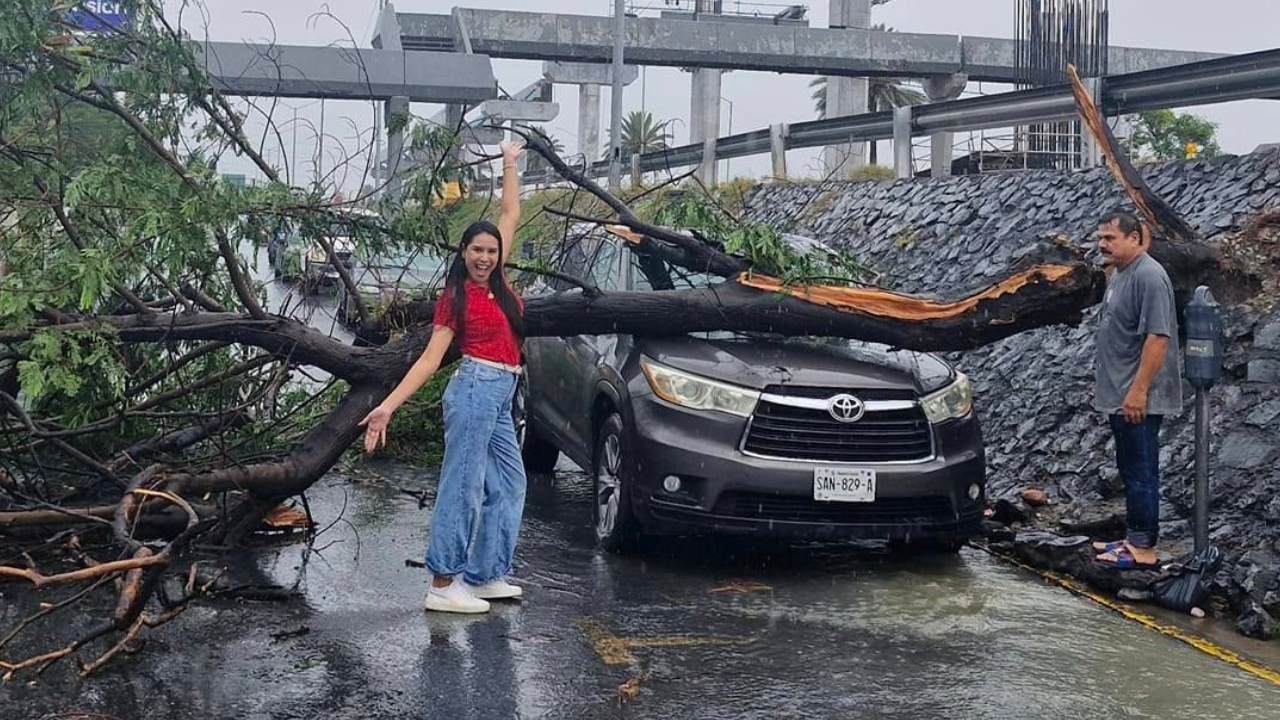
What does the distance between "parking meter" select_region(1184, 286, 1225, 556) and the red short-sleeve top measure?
3425 mm

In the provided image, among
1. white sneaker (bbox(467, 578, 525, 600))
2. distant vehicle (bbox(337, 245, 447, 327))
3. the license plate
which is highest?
distant vehicle (bbox(337, 245, 447, 327))

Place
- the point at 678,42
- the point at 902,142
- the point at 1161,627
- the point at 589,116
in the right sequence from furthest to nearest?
the point at 589,116 < the point at 678,42 < the point at 902,142 < the point at 1161,627

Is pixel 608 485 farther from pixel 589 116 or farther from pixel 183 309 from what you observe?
pixel 589 116

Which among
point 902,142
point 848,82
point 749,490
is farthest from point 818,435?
point 848,82

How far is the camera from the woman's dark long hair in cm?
652

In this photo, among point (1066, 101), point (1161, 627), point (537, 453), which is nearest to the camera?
point (1161, 627)

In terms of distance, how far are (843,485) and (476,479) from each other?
6.23 ft

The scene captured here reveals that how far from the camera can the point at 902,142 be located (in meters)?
15.1

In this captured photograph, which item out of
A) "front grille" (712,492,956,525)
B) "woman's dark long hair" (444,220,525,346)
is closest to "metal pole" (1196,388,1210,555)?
"front grille" (712,492,956,525)

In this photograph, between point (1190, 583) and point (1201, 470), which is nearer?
point (1190, 583)

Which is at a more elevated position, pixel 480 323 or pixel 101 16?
pixel 101 16

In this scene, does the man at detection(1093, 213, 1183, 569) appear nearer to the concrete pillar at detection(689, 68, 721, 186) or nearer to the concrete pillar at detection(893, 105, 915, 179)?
the concrete pillar at detection(893, 105, 915, 179)

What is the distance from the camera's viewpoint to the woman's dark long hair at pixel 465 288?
652 centimetres

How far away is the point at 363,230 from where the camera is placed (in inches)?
297
